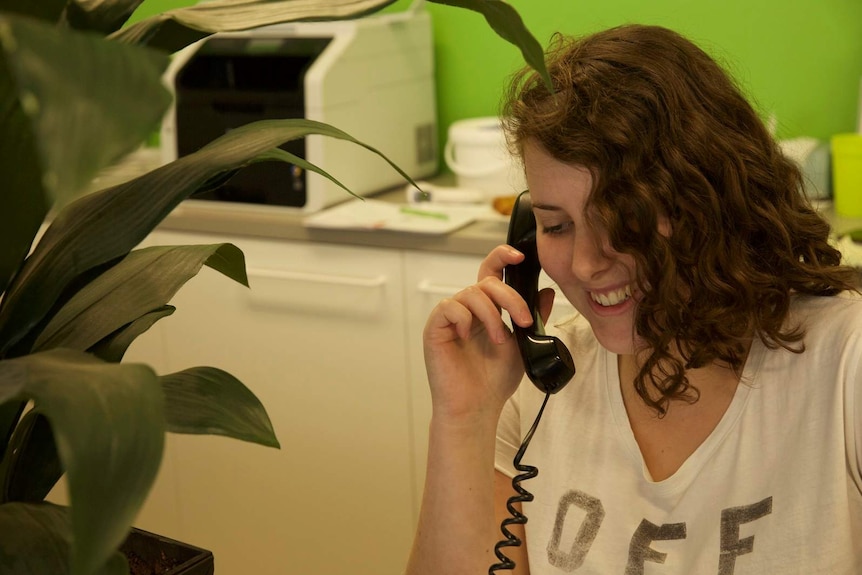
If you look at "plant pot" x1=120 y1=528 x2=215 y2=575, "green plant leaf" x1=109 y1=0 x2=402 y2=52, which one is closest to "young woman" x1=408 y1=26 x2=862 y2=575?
"plant pot" x1=120 y1=528 x2=215 y2=575

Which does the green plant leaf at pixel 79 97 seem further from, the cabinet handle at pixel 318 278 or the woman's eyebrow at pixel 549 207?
the cabinet handle at pixel 318 278

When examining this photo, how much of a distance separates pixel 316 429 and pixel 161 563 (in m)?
1.79

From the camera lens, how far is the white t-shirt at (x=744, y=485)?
118cm

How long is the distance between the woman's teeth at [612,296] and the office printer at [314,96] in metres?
1.28

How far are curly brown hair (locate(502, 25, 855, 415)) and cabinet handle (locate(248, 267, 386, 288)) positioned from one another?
111cm

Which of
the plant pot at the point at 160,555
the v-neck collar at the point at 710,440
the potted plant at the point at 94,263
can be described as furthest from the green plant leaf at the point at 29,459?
the v-neck collar at the point at 710,440

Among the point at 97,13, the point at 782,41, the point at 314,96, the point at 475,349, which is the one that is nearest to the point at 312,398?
the point at 314,96

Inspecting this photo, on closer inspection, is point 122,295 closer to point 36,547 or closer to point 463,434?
point 36,547

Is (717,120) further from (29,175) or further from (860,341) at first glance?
(29,175)

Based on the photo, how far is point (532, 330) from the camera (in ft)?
4.36

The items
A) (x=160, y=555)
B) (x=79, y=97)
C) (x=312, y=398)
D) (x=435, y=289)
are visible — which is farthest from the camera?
(x=312, y=398)

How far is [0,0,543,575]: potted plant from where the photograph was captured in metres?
0.34

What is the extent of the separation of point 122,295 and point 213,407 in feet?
0.37

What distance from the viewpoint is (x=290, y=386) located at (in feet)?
8.39
